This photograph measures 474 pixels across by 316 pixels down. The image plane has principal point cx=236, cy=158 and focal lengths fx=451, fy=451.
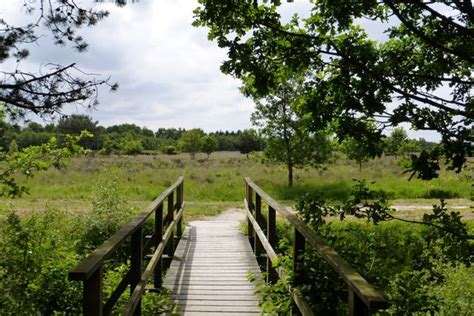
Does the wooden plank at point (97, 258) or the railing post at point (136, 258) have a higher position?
the wooden plank at point (97, 258)

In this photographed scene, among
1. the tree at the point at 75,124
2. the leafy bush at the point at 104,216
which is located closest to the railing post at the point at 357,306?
the tree at the point at 75,124

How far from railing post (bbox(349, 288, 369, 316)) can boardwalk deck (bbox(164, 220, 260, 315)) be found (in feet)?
9.63

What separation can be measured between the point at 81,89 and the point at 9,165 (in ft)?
4.82

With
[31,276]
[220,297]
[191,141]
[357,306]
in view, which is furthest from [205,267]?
[191,141]

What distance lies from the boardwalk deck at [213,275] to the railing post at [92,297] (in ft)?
8.42

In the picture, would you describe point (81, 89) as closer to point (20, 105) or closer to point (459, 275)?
point (20, 105)

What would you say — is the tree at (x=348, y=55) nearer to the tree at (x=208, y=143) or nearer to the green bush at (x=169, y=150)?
the tree at (x=208, y=143)

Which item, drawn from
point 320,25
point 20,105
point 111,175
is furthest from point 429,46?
point 111,175

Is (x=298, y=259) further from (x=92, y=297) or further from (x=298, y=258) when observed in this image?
(x=92, y=297)

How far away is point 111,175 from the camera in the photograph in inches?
386

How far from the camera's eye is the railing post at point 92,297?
247 centimetres

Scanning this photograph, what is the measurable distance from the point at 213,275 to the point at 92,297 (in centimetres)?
409

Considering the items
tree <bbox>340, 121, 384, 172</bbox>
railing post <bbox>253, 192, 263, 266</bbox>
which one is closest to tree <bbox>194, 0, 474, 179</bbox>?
tree <bbox>340, 121, 384, 172</bbox>

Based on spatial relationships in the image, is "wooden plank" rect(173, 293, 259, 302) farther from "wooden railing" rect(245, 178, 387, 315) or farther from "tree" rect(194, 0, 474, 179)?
"tree" rect(194, 0, 474, 179)
